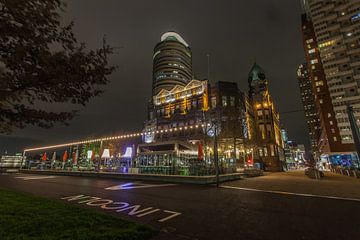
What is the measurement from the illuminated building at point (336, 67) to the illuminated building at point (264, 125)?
59.9ft

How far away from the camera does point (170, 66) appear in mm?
113688

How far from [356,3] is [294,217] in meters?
103

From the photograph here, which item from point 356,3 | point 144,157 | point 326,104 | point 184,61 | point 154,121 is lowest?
point 144,157

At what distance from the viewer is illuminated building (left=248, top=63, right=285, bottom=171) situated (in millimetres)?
60094

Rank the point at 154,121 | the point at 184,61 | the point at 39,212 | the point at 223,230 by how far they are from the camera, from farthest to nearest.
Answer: the point at 184,61, the point at 154,121, the point at 39,212, the point at 223,230

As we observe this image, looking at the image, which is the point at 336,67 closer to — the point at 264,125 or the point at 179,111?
the point at 264,125

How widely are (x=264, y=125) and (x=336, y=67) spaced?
116ft

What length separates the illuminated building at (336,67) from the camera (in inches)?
2414

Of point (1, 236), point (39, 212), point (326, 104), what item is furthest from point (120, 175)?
point (326, 104)

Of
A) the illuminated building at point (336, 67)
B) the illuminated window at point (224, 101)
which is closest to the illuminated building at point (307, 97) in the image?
the illuminated building at point (336, 67)

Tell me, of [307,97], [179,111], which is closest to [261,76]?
[179,111]

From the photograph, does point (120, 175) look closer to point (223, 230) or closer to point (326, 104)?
point (223, 230)

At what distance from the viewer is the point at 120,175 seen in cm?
2086

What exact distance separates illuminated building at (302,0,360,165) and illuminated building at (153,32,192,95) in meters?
70.2
